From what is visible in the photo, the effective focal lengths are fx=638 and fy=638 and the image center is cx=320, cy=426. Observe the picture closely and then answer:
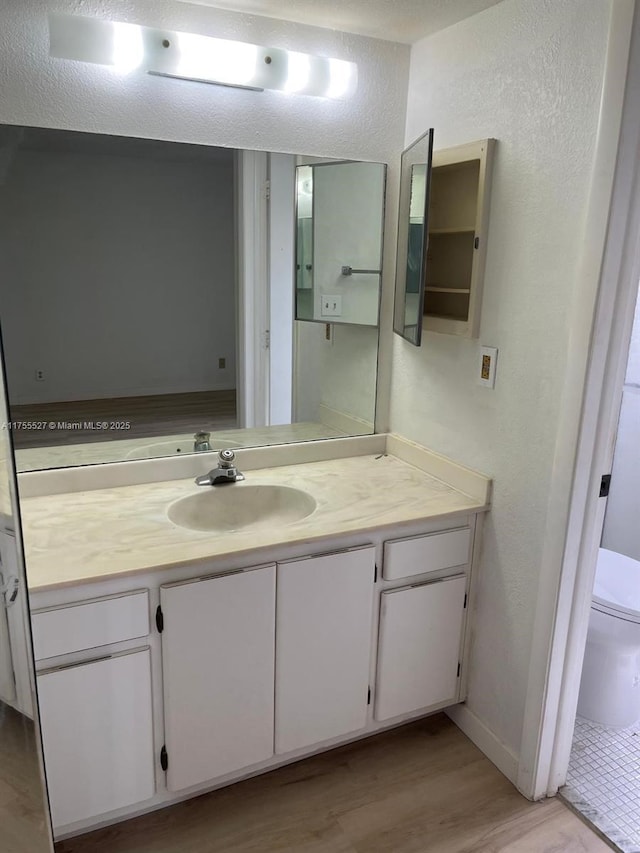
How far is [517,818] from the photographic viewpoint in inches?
70.8

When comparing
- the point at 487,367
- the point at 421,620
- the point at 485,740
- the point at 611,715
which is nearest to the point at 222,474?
the point at 421,620

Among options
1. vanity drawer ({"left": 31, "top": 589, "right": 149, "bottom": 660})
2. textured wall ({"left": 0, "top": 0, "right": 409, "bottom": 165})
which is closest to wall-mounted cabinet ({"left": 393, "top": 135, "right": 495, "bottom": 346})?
textured wall ({"left": 0, "top": 0, "right": 409, "bottom": 165})

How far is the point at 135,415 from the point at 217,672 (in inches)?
32.3

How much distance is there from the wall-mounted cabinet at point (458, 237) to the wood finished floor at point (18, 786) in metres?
1.49

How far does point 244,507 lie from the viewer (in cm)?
203

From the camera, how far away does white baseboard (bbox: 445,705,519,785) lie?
1917mm

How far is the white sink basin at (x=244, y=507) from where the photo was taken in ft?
6.40

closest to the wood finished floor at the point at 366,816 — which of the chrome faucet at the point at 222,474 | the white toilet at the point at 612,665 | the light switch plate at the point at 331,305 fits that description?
the white toilet at the point at 612,665

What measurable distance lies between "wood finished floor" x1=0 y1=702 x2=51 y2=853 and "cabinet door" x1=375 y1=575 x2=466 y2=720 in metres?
0.99

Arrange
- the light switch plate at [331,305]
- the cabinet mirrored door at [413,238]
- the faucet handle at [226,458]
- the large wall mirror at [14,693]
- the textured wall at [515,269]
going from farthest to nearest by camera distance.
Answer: the light switch plate at [331,305] → the faucet handle at [226,458] → the cabinet mirrored door at [413,238] → the textured wall at [515,269] → the large wall mirror at [14,693]

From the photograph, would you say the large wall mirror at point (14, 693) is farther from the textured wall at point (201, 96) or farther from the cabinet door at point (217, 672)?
the textured wall at point (201, 96)

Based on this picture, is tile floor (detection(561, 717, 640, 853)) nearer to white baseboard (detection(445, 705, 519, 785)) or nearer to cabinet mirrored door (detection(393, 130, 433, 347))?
white baseboard (detection(445, 705, 519, 785))

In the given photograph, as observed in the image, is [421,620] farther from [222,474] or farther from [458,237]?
[458,237]

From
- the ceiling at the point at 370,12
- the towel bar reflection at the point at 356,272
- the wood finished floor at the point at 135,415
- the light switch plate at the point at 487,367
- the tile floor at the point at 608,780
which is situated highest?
the ceiling at the point at 370,12
